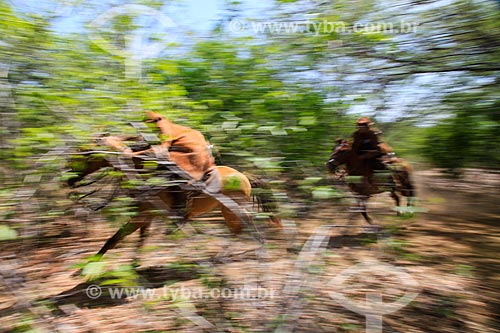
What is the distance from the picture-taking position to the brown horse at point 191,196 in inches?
85.4

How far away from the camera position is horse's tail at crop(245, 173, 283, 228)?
2469 mm

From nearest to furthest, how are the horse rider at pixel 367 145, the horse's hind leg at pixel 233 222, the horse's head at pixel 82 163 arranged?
the horse's head at pixel 82 163, the horse's hind leg at pixel 233 222, the horse rider at pixel 367 145

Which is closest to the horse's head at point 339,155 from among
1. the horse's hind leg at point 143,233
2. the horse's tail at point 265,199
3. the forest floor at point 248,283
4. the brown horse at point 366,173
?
the brown horse at point 366,173

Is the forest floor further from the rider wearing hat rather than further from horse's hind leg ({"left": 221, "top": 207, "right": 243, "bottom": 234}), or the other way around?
the rider wearing hat

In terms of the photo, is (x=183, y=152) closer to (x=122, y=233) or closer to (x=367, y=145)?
(x=122, y=233)

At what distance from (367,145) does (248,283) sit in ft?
5.11

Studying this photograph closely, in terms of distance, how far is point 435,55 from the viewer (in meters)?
3.47

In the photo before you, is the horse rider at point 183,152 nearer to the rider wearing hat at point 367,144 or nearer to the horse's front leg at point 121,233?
the horse's front leg at point 121,233

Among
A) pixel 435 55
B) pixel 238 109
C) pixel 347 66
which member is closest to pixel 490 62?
pixel 435 55

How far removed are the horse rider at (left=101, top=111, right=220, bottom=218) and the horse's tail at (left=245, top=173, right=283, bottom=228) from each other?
306 millimetres

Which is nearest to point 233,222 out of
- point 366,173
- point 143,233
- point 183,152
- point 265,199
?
point 265,199

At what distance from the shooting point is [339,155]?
2912 mm

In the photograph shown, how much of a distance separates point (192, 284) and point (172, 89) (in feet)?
4.66
